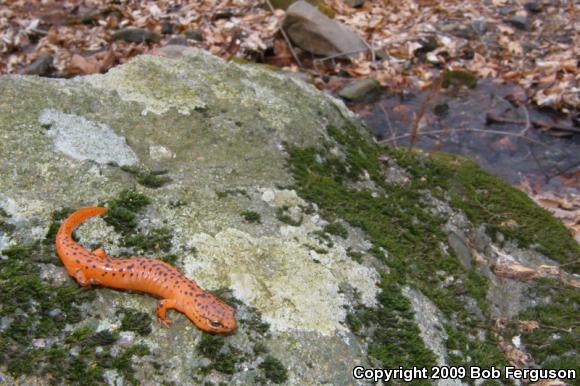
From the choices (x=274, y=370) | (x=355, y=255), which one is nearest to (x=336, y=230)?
(x=355, y=255)

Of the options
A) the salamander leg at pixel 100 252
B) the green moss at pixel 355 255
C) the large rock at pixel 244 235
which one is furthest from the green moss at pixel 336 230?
the salamander leg at pixel 100 252

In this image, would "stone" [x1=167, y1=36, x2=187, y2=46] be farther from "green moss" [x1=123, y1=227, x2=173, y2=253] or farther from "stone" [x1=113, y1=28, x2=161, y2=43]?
"green moss" [x1=123, y1=227, x2=173, y2=253]

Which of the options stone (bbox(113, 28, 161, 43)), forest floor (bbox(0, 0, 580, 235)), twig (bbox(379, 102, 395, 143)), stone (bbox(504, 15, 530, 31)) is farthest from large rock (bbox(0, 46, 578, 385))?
stone (bbox(504, 15, 530, 31))

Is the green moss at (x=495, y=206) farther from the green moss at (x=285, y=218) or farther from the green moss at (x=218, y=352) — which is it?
the green moss at (x=218, y=352)

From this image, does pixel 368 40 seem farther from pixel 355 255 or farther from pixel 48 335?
pixel 48 335

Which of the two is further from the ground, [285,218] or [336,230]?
[285,218]

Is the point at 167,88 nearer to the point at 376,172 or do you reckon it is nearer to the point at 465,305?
the point at 376,172
